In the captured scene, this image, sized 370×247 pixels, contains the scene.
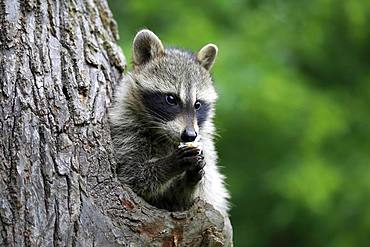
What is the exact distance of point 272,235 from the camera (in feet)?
42.0

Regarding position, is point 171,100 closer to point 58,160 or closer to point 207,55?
point 207,55

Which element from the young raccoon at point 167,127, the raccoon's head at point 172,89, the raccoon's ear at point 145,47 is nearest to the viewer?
the young raccoon at point 167,127

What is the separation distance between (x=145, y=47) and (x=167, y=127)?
0.86m

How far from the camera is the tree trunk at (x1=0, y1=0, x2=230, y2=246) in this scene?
5.40m

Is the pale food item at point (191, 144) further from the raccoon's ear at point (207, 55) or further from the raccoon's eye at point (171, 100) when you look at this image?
the raccoon's ear at point (207, 55)

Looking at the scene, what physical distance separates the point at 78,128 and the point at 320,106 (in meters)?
6.40

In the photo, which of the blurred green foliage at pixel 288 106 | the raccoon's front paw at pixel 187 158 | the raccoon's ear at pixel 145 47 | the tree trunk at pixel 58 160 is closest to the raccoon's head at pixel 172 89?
the raccoon's ear at pixel 145 47

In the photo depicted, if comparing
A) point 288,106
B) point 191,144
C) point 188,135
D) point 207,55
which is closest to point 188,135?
point 188,135

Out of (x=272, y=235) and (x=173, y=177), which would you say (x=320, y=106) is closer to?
(x=272, y=235)

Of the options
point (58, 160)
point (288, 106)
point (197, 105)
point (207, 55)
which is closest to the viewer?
point (58, 160)

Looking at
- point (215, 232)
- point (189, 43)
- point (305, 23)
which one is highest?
point (305, 23)

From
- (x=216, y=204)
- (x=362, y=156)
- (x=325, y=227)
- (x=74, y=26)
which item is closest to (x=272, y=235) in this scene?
(x=325, y=227)

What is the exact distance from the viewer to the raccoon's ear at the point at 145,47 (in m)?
6.96

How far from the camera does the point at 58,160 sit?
561 centimetres
